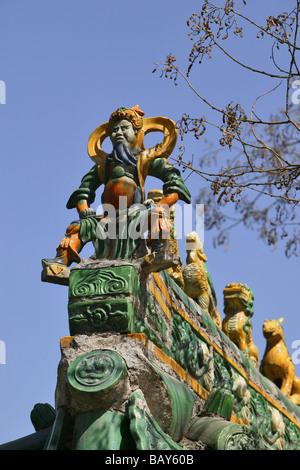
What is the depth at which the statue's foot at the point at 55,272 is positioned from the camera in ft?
20.2

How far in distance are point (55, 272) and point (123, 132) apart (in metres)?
1.41

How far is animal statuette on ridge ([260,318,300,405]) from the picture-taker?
1067 centimetres

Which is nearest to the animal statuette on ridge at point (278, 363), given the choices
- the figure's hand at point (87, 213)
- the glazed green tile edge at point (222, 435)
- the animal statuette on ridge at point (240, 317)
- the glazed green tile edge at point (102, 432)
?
the animal statuette on ridge at point (240, 317)

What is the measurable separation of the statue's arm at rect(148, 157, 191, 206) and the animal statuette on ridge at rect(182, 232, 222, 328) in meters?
2.27

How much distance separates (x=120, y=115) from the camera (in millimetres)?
7016

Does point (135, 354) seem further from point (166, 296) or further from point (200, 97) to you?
point (200, 97)

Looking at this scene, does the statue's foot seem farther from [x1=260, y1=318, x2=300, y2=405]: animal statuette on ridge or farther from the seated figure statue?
[x1=260, y1=318, x2=300, y2=405]: animal statuette on ridge

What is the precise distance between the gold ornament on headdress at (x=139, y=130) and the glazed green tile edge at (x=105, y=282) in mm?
1245

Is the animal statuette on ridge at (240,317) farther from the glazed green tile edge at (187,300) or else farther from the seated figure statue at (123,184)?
the seated figure statue at (123,184)

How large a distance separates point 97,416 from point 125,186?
1.87 m

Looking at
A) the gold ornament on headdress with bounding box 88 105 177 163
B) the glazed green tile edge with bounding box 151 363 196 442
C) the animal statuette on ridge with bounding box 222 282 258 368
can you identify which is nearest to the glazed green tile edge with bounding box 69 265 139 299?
the glazed green tile edge with bounding box 151 363 196 442

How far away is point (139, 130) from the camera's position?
7.07 meters

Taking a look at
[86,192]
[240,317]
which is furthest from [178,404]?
[240,317]

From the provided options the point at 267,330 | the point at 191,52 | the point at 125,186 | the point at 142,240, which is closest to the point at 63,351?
the point at 142,240
